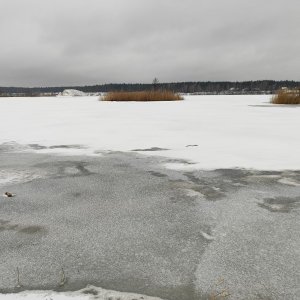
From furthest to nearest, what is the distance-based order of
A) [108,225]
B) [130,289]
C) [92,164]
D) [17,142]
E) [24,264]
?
[17,142] < [92,164] < [108,225] < [24,264] < [130,289]

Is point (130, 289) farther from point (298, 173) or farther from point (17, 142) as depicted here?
point (17, 142)

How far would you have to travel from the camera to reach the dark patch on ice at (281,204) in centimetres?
216

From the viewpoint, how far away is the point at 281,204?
7.39 ft

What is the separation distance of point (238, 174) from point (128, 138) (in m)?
2.25

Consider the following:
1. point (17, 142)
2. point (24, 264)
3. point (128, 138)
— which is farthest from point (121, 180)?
point (17, 142)

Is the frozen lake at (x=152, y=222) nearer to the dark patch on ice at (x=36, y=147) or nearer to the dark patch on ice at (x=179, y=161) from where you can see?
the dark patch on ice at (x=179, y=161)

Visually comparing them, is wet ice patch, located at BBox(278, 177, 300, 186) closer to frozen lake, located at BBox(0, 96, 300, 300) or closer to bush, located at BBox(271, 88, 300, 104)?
frozen lake, located at BBox(0, 96, 300, 300)

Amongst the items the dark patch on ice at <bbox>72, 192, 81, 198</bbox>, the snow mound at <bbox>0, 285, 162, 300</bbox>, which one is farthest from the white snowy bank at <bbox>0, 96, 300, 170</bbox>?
the snow mound at <bbox>0, 285, 162, 300</bbox>

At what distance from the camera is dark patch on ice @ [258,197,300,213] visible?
2.16m

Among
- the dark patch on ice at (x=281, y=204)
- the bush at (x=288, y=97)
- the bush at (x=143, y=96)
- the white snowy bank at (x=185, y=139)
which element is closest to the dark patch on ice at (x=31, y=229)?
the dark patch on ice at (x=281, y=204)

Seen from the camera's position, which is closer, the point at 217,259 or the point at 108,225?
the point at 217,259

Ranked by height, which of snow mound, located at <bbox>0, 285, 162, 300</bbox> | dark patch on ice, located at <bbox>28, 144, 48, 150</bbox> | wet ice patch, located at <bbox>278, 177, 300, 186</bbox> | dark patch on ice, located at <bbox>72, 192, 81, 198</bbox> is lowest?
snow mound, located at <bbox>0, 285, 162, 300</bbox>

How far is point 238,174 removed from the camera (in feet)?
9.68

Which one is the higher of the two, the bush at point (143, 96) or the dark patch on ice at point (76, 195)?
the bush at point (143, 96)
